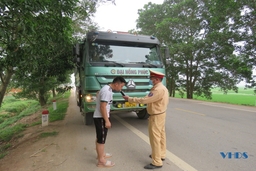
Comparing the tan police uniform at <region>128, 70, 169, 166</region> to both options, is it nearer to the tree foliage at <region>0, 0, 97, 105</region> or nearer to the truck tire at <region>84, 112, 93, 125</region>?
the tree foliage at <region>0, 0, 97, 105</region>

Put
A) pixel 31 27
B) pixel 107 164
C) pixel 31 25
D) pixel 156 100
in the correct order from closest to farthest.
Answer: pixel 156 100
pixel 107 164
pixel 31 27
pixel 31 25

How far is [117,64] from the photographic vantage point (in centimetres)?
492

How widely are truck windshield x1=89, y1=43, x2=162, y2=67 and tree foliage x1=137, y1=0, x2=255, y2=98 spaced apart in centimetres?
776

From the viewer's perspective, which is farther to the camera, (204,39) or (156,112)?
(204,39)

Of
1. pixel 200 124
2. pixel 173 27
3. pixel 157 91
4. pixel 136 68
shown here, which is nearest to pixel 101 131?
pixel 157 91

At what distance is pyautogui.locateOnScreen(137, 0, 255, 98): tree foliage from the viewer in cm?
1198

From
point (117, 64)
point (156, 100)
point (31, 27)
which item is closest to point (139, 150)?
point (156, 100)

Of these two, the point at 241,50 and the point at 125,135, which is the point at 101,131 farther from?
the point at 241,50

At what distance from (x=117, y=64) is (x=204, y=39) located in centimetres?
1379

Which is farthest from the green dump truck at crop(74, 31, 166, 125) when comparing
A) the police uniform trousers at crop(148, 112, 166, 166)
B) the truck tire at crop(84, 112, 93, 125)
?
the police uniform trousers at crop(148, 112, 166, 166)

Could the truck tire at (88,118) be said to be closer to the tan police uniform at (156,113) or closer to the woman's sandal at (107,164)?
the woman's sandal at (107,164)

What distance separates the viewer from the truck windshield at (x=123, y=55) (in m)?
5.01

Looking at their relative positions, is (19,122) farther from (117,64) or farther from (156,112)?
(156,112)

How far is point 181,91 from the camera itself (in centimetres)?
2352
